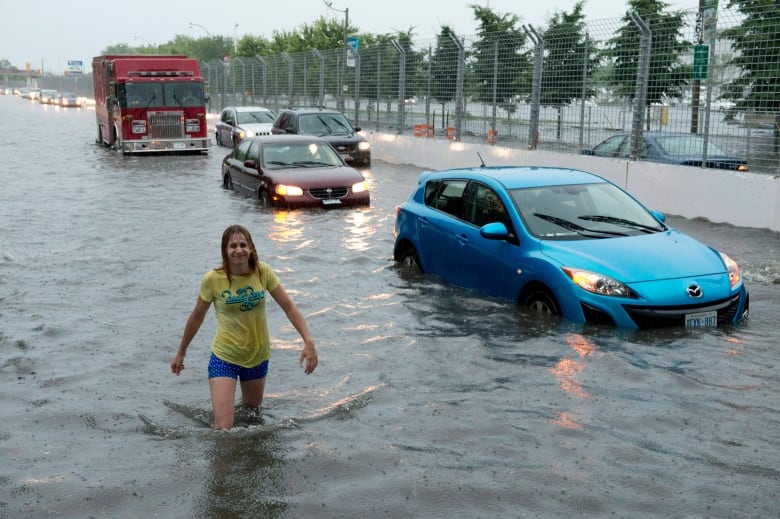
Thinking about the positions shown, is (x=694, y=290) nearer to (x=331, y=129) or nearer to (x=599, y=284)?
(x=599, y=284)

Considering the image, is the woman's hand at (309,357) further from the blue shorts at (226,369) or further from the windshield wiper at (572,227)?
the windshield wiper at (572,227)

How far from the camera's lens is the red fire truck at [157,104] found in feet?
102

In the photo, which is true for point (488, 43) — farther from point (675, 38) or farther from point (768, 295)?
point (768, 295)

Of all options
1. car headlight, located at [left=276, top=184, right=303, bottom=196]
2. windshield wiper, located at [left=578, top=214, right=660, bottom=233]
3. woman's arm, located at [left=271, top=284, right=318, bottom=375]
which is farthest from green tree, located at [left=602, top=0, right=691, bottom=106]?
woman's arm, located at [left=271, top=284, right=318, bottom=375]

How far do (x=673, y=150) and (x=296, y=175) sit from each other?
6534mm

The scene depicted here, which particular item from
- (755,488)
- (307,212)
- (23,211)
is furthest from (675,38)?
(755,488)

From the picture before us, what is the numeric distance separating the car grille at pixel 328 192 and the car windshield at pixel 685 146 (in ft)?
18.3

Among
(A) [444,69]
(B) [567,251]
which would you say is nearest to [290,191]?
(B) [567,251]

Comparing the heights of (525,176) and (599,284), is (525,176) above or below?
above

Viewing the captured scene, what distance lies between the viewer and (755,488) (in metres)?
5.38

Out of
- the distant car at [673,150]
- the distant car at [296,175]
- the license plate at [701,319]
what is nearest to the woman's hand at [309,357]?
the license plate at [701,319]

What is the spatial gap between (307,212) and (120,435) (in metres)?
11.4

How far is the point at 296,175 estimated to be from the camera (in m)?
18.2

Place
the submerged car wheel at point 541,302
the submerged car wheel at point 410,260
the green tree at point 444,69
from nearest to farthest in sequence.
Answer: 1. the submerged car wheel at point 541,302
2. the submerged car wheel at point 410,260
3. the green tree at point 444,69
